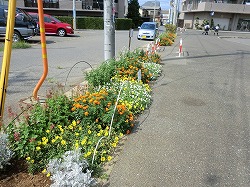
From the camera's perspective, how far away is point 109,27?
5551mm

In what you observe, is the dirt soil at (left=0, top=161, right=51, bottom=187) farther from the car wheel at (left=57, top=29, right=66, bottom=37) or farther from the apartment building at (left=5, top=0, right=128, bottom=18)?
the apartment building at (left=5, top=0, right=128, bottom=18)

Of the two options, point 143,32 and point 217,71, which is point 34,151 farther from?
point 143,32

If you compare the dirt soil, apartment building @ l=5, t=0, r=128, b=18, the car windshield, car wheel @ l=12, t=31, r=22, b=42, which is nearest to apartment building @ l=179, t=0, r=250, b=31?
apartment building @ l=5, t=0, r=128, b=18

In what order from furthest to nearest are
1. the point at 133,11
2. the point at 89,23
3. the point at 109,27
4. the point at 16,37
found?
the point at 133,11, the point at 89,23, the point at 16,37, the point at 109,27

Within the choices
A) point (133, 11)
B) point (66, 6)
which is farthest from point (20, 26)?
point (133, 11)

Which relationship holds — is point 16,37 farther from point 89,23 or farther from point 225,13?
point 225,13

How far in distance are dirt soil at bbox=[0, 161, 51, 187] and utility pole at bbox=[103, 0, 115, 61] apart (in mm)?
4042

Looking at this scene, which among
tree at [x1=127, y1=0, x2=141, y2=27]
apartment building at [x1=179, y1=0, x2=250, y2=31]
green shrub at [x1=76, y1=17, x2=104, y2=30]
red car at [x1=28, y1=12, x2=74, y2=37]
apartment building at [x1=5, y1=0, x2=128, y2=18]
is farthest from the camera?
tree at [x1=127, y1=0, x2=141, y2=27]

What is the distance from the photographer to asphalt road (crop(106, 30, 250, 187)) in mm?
2475

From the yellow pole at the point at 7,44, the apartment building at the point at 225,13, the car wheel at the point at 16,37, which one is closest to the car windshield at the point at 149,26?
the car wheel at the point at 16,37

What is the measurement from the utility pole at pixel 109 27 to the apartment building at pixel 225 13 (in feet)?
138

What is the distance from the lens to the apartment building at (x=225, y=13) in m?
41.2

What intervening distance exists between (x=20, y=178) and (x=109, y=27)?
4336mm

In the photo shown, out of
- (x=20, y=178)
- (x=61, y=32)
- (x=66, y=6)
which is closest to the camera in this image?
(x=20, y=178)
